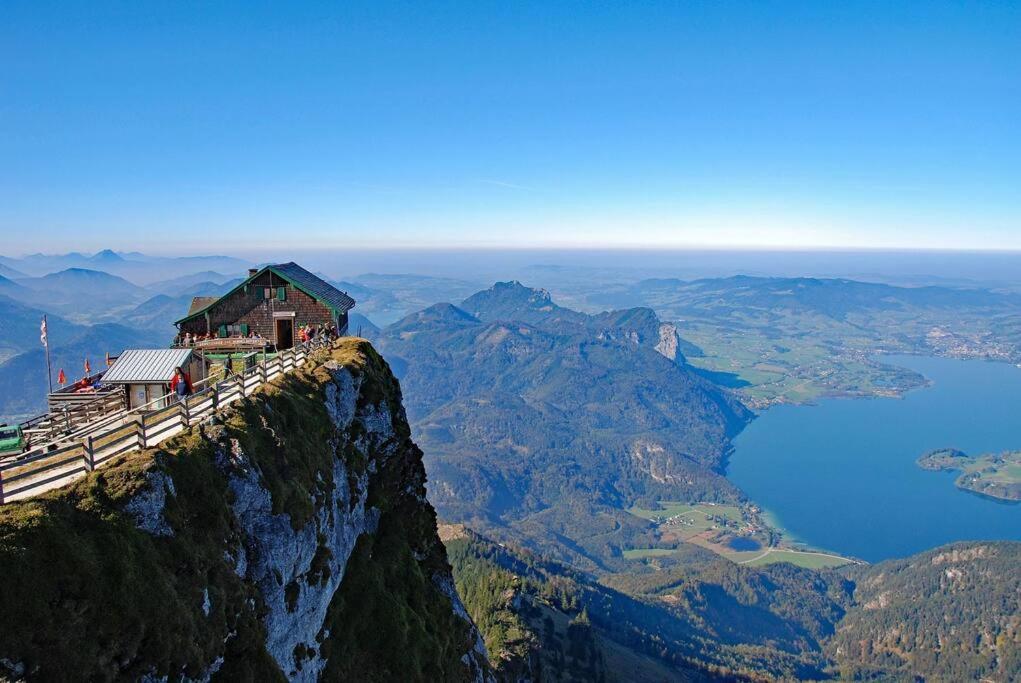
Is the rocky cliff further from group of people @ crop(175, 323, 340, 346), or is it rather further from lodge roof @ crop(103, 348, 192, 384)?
lodge roof @ crop(103, 348, 192, 384)

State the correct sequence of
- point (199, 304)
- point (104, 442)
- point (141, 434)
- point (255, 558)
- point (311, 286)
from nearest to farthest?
point (141, 434)
point (104, 442)
point (255, 558)
point (311, 286)
point (199, 304)

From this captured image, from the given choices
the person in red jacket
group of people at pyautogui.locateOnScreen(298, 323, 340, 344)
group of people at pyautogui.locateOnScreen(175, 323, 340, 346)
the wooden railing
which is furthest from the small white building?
group of people at pyautogui.locateOnScreen(175, 323, 340, 346)

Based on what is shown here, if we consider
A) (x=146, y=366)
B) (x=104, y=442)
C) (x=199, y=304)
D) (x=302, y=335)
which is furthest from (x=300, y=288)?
(x=104, y=442)

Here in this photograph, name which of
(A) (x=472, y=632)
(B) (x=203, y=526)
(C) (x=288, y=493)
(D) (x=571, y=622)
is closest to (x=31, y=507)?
(B) (x=203, y=526)

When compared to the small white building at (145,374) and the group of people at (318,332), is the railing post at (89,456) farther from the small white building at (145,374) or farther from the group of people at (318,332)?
the group of people at (318,332)

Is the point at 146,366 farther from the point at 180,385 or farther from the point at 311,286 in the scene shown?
the point at 311,286
